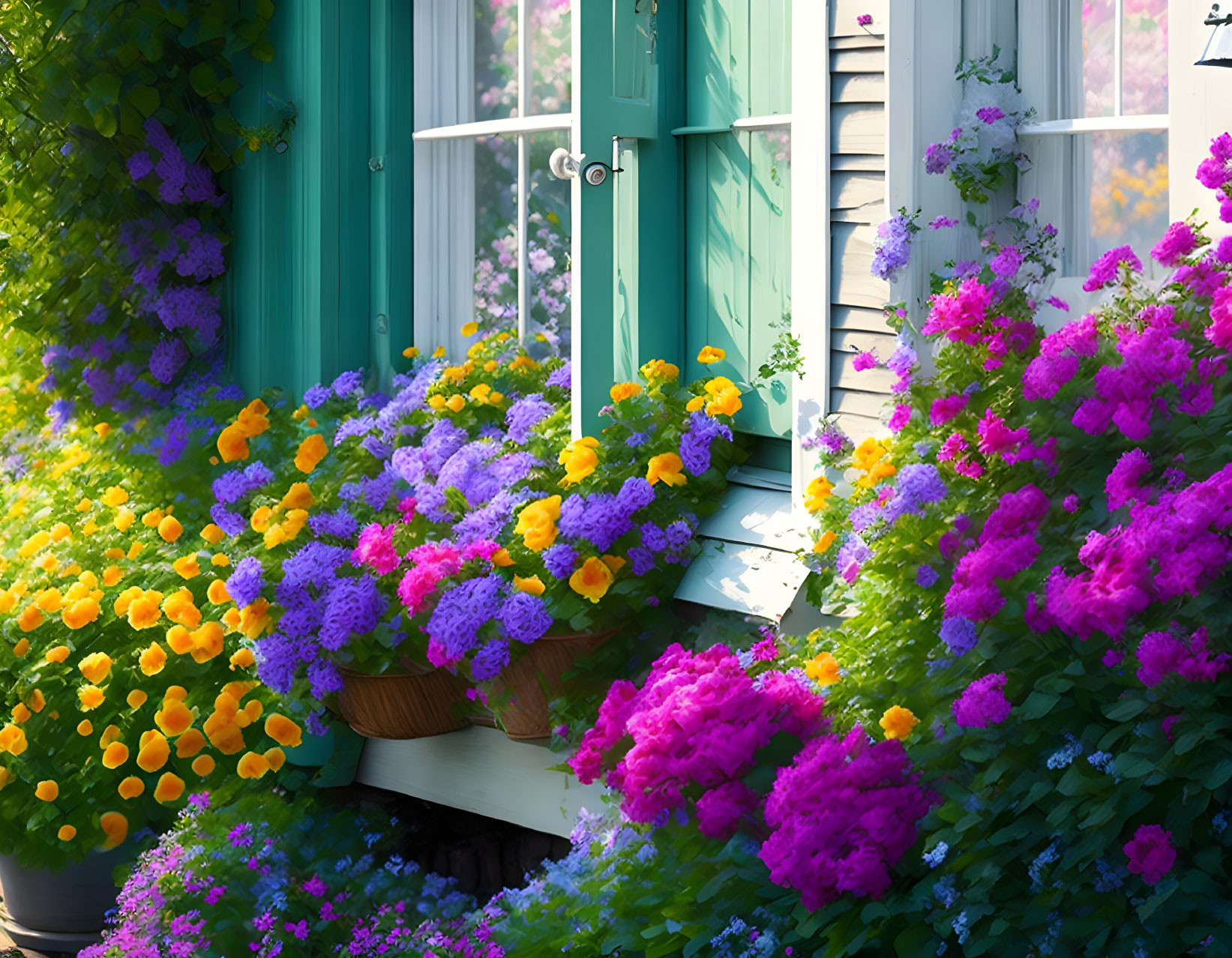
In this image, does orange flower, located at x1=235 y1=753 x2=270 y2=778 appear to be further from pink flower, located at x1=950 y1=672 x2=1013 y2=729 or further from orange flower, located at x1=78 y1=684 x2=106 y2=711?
pink flower, located at x1=950 y1=672 x2=1013 y2=729

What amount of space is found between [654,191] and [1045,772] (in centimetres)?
190

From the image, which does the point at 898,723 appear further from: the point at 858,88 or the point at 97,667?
the point at 97,667

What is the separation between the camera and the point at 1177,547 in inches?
89.3

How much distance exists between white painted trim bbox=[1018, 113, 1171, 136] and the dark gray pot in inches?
117

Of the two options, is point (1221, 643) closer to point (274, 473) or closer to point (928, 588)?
point (928, 588)

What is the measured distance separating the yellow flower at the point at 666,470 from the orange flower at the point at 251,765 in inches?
48.5

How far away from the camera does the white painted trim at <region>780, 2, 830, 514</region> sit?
3.19 metres

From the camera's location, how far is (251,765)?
11.8 feet

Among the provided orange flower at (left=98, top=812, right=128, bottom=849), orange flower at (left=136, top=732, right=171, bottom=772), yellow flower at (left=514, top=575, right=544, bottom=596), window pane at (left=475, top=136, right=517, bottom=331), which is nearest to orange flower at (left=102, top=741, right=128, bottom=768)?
orange flower at (left=136, top=732, right=171, bottom=772)

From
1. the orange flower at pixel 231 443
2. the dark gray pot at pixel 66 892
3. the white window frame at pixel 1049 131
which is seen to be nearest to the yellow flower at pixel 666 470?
the white window frame at pixel 1049 131

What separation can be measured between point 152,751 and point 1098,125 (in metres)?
2.68

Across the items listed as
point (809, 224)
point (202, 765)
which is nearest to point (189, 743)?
point (202, 765)

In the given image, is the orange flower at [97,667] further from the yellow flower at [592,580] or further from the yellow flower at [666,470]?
the yellow flower at [666,470]

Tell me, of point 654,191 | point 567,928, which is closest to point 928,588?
point 567,928
